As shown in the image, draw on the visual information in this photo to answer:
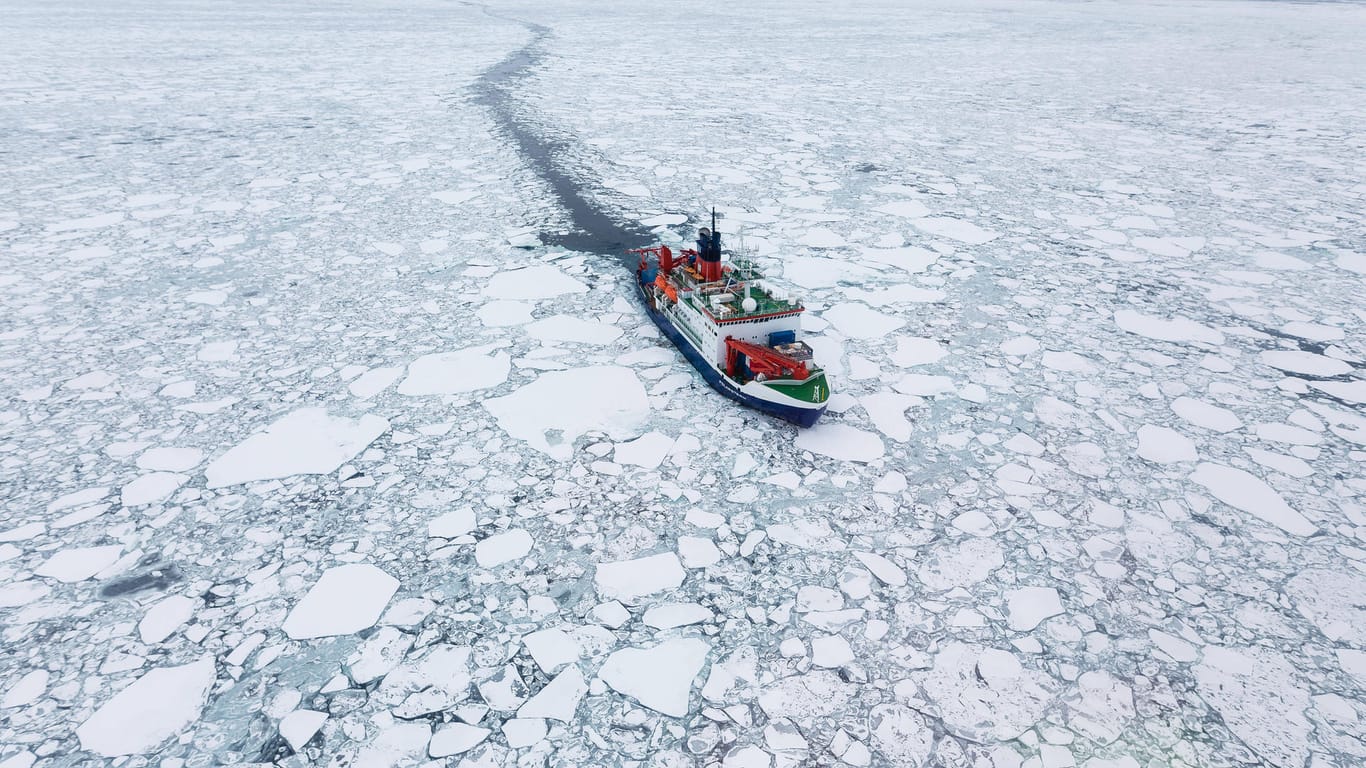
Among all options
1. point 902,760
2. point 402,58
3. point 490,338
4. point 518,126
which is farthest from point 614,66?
point 902,760

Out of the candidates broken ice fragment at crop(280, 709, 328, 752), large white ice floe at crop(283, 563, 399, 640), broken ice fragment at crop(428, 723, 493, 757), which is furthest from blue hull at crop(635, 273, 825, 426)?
broken ice fragment at crop(280, 709, 328, 752)

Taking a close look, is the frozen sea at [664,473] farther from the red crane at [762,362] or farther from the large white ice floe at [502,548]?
the red crane at [762,362]

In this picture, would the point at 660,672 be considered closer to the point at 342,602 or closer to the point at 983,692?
the point at 983,692

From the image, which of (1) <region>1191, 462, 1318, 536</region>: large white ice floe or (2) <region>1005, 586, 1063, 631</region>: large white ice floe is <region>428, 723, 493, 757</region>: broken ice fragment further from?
(1) <region>1191, 462, 1318, 536</region>: large white ice floe

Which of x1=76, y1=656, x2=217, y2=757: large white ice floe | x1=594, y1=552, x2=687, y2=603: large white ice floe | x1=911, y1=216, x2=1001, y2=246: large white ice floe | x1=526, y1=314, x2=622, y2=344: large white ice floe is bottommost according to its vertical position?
x1=76, y1=656, x2=217, y2=757: large white ice floe

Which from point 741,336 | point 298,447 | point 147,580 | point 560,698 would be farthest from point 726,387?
point 147,580

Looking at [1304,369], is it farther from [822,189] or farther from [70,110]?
[70,110]
